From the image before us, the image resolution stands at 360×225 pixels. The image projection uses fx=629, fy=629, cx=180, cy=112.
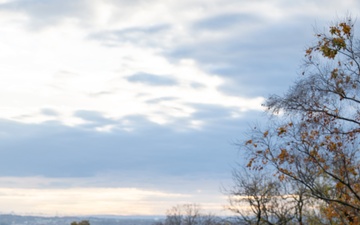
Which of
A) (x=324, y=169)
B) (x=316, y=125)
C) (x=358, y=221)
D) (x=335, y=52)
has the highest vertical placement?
(x=335, y=52)

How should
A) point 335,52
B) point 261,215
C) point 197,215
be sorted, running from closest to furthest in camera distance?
point 335,52
point 261,215
point 197,215

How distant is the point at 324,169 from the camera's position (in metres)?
21.7

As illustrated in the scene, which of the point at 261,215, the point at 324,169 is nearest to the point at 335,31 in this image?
the point at 324,169

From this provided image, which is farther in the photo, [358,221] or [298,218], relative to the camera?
[298,218]

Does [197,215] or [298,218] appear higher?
[197,215]

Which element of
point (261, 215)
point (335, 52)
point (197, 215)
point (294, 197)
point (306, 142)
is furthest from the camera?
point (197, 215)

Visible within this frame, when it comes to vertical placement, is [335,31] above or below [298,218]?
above

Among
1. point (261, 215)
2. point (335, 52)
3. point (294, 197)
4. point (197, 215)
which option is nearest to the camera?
point (335, 52)

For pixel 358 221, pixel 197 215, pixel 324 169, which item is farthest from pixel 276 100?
pixel 197 215

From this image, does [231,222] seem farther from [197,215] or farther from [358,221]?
[197,215]

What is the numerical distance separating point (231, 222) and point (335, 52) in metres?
32.3

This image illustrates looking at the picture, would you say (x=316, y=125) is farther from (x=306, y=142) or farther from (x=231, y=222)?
(x=231, y=222)

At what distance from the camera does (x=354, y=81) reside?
20.2 metres

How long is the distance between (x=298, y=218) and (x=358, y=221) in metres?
20.6
